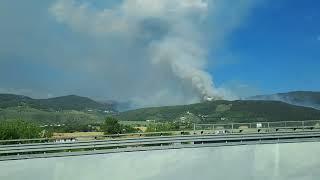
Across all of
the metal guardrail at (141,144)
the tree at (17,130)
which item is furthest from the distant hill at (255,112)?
the metal guardrail at (141,144)

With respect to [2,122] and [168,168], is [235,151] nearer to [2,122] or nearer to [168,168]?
[168,168]

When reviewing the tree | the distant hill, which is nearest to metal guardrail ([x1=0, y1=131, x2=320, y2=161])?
the tree

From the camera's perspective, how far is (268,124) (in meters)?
42.6

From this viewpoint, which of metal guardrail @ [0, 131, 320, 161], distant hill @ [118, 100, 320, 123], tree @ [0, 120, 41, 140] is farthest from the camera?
distant hill @ [118, 100, 320, 123]

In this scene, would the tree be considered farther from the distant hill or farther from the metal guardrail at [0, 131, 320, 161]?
the distant hill

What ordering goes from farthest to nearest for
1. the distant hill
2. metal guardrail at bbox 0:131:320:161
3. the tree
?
1. the distant hill
2. the tree
3. metal guardrail at bbox 0:131:320:161

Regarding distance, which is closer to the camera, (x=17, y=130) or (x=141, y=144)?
(x=141, y=144)

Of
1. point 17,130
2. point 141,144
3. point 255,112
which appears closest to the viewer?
point 141,144

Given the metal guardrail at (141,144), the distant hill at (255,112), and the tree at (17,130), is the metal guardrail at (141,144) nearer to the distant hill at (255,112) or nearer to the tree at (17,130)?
the tree at (17,130)

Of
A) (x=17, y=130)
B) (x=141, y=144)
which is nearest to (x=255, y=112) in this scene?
(x=17, y=130)

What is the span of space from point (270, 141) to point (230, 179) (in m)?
5.08

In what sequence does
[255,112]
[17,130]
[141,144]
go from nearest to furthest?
1. [141,144]
2. [17,130]
3. [255,112]

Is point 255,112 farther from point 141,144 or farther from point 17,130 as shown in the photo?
point 141,144

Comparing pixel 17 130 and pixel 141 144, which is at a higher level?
pixel 17 130
